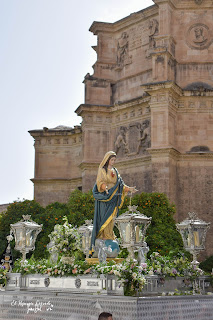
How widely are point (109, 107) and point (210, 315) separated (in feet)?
73.5

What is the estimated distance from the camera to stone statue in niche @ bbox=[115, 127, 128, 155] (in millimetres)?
33625

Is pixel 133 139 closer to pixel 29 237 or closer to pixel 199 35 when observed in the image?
pixel 199 35

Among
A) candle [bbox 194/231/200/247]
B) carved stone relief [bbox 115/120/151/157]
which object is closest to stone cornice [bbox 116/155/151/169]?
carved stone relief [bbox 115/120/151/157]

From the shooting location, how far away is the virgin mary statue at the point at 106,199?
15.1m

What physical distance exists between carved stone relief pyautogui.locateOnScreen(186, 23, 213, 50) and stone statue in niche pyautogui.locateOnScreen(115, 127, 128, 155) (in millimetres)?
6572

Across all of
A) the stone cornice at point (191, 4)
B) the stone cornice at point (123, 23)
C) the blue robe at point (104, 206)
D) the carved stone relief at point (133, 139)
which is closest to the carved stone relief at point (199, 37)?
the stone cornice at point (191, 4)

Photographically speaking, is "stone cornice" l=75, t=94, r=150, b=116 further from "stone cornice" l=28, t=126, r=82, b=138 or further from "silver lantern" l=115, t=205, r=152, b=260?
"silver lantern" l=115, t=205, r=152, b=260

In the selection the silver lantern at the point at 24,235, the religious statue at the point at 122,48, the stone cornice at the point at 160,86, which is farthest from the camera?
the religious statue at the point at 122,48

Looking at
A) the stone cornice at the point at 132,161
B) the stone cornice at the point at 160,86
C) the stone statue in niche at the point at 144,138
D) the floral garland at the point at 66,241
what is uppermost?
the stone cornice at the point at 160,86

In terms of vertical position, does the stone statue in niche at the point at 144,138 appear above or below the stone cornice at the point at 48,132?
below

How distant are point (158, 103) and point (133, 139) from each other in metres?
3.30

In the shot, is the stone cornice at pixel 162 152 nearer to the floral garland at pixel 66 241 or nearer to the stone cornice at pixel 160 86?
the stone cornice at pixel 160 86

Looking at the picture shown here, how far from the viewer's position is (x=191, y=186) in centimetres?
3111

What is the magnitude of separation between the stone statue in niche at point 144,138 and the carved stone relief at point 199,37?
5.62 meters
